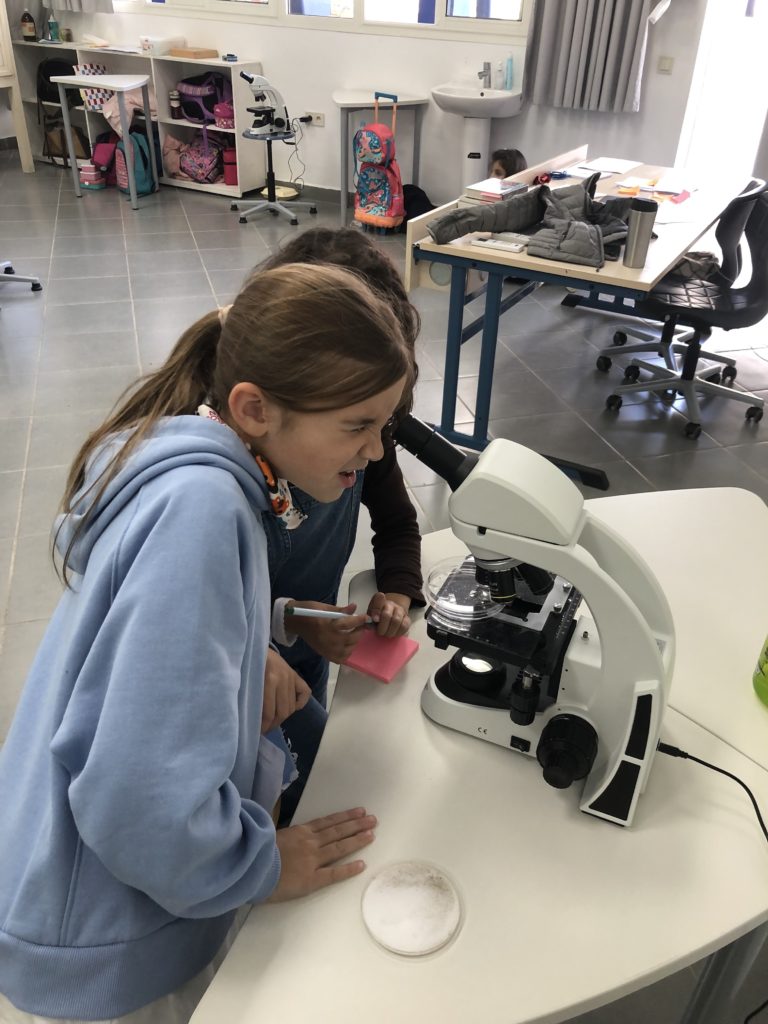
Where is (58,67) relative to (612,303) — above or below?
above

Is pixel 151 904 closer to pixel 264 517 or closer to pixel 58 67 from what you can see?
pixel 264 517

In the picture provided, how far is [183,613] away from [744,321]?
3064mm

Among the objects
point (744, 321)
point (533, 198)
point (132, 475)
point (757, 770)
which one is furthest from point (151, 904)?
point (744, 321)

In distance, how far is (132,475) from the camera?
0.77m

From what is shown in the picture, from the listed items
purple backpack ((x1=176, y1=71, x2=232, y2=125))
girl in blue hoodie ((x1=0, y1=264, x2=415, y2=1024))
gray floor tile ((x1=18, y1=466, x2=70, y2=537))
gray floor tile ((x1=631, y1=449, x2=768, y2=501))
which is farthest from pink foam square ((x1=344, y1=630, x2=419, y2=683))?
purple backpack ((x1=176, y1=71, x2=232, y2=125))

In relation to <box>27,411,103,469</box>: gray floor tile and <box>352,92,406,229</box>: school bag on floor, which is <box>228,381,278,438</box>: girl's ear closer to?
<box>27,411,103,469</box>: gray floor tile

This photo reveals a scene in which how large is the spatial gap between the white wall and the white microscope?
15.7 feet

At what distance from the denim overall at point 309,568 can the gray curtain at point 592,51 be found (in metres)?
4.39

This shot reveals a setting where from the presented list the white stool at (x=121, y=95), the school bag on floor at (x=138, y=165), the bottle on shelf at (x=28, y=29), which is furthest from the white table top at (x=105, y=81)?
the bottle on shelf at (x=28, y=29)

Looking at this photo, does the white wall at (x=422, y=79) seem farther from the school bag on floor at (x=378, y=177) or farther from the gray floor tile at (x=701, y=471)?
the gray floor tile at (x=701, y=471)

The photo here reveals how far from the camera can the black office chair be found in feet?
10.2

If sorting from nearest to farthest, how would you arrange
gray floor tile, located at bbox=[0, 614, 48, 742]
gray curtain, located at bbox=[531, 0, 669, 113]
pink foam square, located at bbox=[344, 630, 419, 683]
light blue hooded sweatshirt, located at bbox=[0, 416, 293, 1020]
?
light blue hooded sweatshirt, located at bbox=[0, 416, 293, 1020]
pink foam square, located at bbox=[344, 630, 419, 683]
gray floor tile, located at bbox=[0, 614, 48, 742]
gray curtain, located at bbox=[531, 0, 669, 113]

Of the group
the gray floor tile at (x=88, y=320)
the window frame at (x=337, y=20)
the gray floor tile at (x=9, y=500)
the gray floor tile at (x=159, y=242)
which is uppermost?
the window frame at (x=337, y=20)

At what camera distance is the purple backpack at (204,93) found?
5.85m
